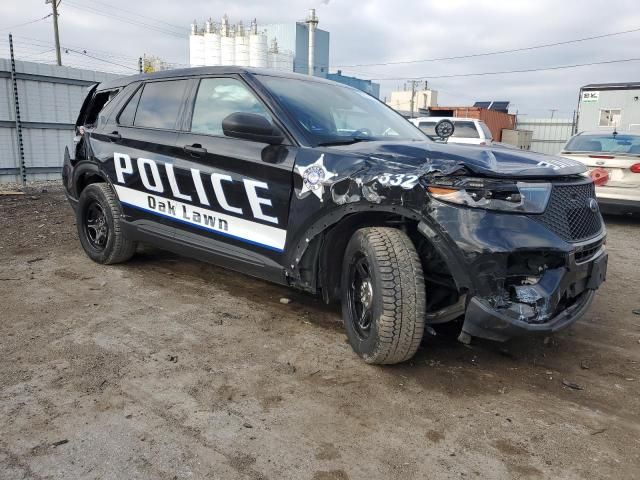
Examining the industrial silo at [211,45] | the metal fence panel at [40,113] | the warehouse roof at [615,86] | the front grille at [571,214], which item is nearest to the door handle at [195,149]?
the front grille at [571,214]

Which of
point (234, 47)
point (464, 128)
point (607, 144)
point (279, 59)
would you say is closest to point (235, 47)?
point (234, 47)

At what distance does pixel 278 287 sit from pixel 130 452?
2456mm

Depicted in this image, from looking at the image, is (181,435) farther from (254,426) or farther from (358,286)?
(358,286)

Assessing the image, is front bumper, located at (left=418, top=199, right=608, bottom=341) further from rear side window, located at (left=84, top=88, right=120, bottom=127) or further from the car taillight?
the car taillight

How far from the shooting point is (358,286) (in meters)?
3.20

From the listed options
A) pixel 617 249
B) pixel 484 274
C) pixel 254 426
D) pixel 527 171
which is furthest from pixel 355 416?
pixel 617 249

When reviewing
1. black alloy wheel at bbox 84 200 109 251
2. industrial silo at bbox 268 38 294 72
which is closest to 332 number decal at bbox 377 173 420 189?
black alloy wheel at bbox 84 200 109 251

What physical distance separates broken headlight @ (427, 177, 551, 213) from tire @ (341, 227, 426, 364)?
14.6 inches

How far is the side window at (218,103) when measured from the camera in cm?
372

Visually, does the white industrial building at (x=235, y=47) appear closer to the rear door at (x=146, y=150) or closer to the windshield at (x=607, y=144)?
the windshield at (x=607, y=144)

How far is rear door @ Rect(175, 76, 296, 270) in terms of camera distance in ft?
11.3

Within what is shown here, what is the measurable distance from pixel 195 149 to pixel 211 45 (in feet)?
116

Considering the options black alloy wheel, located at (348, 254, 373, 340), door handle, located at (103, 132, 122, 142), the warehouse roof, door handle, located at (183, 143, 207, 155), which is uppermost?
the warehouse roof

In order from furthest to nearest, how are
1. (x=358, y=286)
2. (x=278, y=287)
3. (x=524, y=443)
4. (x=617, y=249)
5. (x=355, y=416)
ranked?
(x=617, y=249) → (x=278, y=287) → (x=358, y=286) → (x=355, y=416) → (x=524, y=443)
